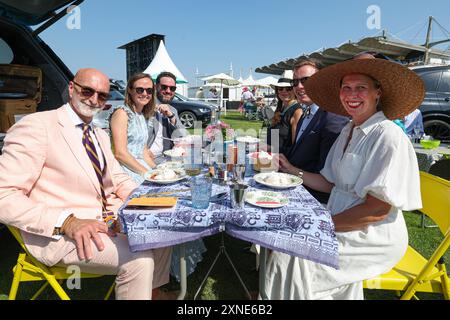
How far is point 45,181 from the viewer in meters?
1.78

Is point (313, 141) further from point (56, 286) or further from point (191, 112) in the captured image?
point (191, 112)

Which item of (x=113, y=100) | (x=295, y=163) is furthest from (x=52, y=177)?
(x=113, y=100)

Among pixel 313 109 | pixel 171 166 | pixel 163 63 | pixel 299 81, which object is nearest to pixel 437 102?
pixel 299 81

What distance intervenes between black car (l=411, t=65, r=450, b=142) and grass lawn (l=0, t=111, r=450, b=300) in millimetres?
4569

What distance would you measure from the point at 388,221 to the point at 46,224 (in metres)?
2.00

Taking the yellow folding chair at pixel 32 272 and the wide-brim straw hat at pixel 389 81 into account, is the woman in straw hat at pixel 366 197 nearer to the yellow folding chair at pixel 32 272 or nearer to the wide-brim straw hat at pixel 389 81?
the wide-brim straw hat at pixel 389 81

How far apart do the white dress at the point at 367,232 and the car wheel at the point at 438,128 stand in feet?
21.5

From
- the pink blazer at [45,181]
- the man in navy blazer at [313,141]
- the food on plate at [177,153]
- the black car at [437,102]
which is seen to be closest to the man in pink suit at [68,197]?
the pink blazer at [45,181]

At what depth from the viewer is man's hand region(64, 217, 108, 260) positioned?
5.18ft

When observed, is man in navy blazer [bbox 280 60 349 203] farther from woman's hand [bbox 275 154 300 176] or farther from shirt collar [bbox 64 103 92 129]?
shirt collar [bbox 64 103 92 129]

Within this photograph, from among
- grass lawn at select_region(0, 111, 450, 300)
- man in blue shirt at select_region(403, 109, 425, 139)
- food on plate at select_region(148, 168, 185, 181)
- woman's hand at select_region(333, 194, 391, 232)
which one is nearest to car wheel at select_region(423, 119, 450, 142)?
man in blue shirt at select_region(403, 109, 425, 139)

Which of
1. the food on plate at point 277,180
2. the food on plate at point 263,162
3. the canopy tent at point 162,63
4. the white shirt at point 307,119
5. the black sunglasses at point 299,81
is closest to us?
the food on plate at point 277,180

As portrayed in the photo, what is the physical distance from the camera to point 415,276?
177cm

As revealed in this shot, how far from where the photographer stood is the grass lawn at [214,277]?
2.44 m
